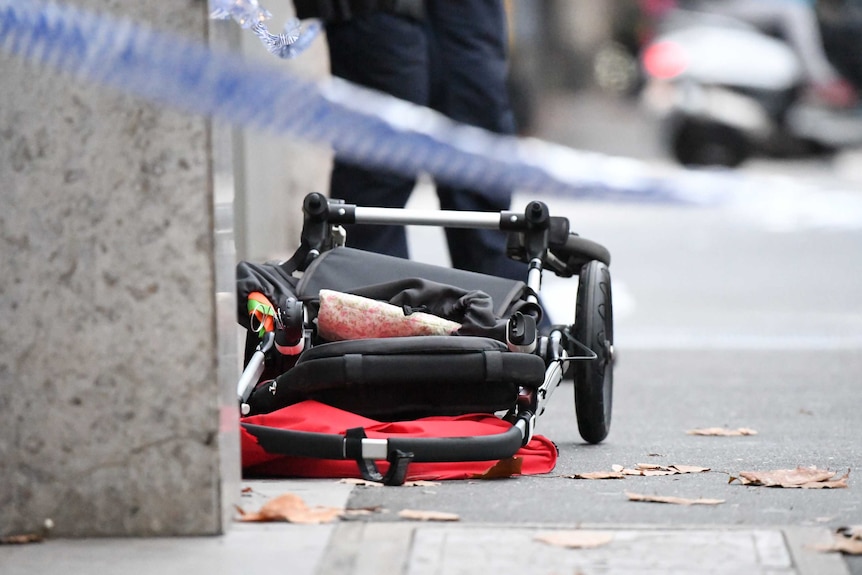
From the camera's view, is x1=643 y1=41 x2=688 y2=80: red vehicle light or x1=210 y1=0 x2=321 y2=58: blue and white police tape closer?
x1=210 y1=0 x2=321 y2=58: blue and white police tape

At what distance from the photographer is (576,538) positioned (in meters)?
3.04

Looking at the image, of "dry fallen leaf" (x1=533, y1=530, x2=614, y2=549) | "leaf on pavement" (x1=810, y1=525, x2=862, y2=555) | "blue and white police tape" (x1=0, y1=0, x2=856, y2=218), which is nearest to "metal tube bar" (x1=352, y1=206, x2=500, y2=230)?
"blue and white police tape" (x1=0, y1=0, x2=856, y2=218)

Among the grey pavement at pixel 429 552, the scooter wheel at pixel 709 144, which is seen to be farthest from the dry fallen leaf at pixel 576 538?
the scooter wheel at pixel 709 144

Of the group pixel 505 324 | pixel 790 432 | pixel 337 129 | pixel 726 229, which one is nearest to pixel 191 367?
pixel 505 324

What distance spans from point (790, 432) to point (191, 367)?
7.13 ft

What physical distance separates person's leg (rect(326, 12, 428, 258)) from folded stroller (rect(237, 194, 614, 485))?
3.20 feet

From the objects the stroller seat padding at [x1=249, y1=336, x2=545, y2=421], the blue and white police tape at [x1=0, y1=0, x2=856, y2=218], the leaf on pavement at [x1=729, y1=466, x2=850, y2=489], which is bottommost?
the leaf on pavement at [x1=729, y1=466, x2=850, y2=489]

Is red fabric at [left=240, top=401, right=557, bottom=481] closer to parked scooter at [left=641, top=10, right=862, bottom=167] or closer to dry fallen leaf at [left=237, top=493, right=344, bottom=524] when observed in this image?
dry fallen leaf at [left=237, top=493, right=344, bottom=524]

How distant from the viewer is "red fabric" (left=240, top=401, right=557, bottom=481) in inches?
144

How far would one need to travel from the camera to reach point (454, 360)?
145 inches

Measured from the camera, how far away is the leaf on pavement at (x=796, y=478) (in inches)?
144

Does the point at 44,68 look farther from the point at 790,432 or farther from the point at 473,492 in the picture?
the point at 790,432

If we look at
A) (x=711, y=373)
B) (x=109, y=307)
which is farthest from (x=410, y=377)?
(x=711, y=373)

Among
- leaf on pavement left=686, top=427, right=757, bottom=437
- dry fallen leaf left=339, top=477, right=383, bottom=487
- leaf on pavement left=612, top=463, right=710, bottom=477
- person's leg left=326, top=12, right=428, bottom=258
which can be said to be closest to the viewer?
dry fallen leaf left=339, top=477, right=383, bottom=487
